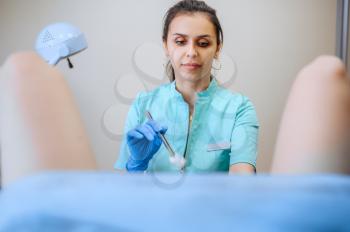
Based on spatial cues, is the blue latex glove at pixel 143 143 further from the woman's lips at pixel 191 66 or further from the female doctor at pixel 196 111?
the woman's lips at pixel 191 66

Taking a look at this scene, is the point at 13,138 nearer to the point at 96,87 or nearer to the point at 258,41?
the point at 96,87

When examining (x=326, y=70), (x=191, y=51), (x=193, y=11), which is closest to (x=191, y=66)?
(x=191, y=51)

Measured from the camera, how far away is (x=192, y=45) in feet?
3.54

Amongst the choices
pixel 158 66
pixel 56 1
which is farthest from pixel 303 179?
pixel 56 1

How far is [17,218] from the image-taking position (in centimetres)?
29

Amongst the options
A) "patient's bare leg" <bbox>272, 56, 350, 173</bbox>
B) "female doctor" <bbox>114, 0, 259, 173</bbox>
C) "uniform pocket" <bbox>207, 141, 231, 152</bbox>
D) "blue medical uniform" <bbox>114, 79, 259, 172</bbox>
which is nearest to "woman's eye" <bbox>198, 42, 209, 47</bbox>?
"female doctor" <bbox>114, 0, 259, 173</bbox>

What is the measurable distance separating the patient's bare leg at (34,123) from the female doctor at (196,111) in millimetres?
539

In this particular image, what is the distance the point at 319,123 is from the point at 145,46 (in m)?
1.00

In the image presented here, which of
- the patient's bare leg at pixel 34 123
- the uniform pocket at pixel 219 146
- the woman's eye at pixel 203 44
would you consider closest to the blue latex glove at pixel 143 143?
the uniform pocket at pixel 219 146

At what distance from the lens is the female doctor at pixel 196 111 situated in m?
1.04

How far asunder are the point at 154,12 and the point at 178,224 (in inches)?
45.7

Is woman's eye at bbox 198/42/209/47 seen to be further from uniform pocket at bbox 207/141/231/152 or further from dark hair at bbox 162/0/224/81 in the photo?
uniform pocket at bbox 207/141/231/152

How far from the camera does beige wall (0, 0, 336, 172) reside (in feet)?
4.42

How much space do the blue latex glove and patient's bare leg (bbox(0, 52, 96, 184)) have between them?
1.40 feet
